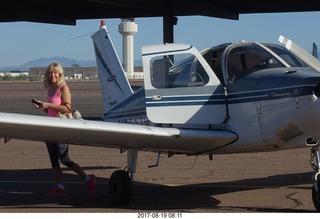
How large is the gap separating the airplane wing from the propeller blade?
4.02 ft

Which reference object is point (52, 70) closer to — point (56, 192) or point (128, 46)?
point (56, 192)

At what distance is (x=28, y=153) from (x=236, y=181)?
5781 mm

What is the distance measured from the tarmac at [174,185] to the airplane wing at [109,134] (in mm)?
764

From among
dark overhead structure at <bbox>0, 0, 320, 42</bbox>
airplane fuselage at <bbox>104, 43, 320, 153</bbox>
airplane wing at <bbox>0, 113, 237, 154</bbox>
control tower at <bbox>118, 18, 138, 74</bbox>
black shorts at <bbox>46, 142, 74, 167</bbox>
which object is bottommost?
black shorts at <bbox>46, 142, 74, 167</bbox>

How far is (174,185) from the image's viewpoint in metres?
11.0

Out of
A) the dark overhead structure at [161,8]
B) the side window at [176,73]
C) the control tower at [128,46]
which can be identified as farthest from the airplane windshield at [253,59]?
the control tower at [128,46]

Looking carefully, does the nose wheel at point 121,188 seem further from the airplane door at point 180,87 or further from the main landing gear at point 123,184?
the airplane door at point 180,87

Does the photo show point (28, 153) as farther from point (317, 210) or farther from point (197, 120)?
point (317, 210)

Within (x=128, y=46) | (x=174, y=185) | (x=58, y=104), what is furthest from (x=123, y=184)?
(x=128, y=46)

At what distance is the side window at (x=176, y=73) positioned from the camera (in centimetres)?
939

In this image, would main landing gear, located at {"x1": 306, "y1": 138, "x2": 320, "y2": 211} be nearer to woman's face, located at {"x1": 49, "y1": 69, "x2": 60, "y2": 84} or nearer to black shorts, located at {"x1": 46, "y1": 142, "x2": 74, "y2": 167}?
black shorts, located at {"x1": 46, "y1": 142, "x2": 74, "y2": 167}

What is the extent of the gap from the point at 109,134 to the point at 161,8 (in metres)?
16.2

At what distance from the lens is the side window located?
939 centimetres

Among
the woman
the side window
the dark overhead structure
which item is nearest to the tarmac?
the woman
